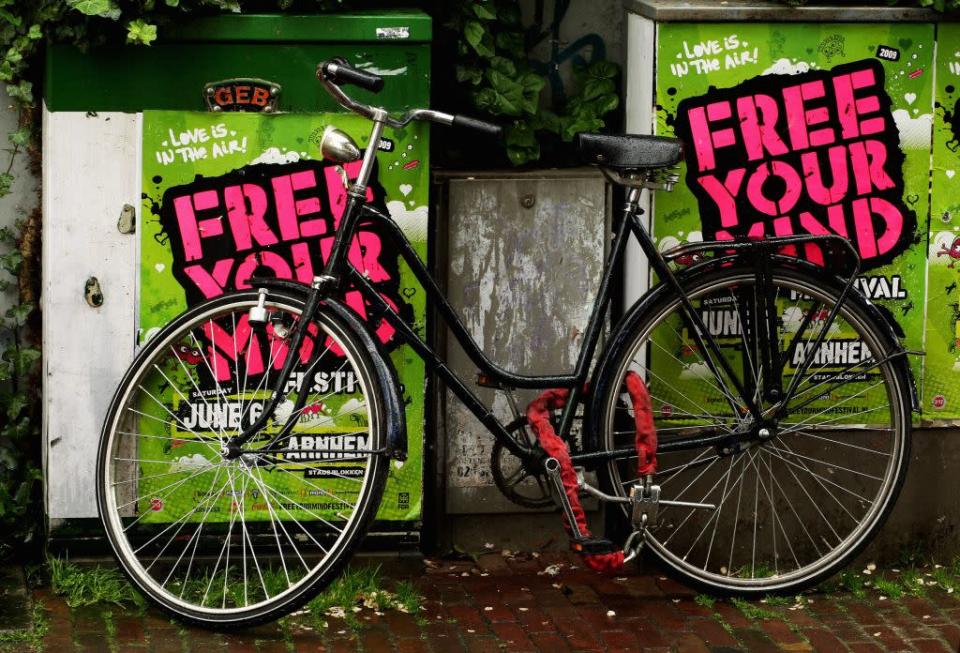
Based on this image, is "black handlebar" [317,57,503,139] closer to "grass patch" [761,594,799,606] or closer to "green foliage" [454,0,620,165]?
"green foliage" [454,0,620,165]

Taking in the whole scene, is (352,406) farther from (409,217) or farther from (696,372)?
(696,372)

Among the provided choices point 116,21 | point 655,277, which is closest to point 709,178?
point 655,277

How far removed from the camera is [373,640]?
4.64 meters

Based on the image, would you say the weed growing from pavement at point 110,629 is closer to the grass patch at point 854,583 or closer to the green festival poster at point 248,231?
the green festival poster at point 248,231

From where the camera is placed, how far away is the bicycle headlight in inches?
177

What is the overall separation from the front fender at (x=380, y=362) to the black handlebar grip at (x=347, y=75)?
0.68 meters

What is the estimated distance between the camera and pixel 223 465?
499cm

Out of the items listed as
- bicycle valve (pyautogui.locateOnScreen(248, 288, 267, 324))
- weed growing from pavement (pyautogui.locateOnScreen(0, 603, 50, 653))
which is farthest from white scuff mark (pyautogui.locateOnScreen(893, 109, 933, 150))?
weed growing from pavement (pyautogui.locateOnScreen(0, 603, 50, 653))

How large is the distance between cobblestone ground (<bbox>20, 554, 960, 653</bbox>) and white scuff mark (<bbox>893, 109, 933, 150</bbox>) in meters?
1.65

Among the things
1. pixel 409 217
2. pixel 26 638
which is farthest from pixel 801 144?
pixel 26 638

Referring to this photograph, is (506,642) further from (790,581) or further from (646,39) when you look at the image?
(646,39)

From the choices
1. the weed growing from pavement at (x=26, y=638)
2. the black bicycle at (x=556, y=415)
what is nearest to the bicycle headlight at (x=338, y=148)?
the black bicycle at (x=556, y=415)

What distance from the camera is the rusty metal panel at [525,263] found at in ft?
17.2

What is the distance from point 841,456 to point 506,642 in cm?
155
